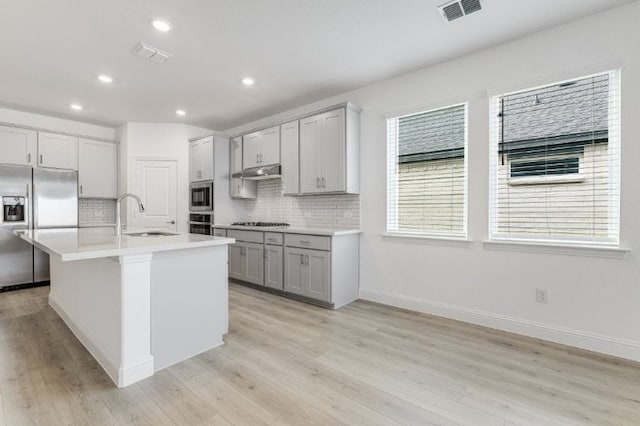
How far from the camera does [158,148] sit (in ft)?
18.2

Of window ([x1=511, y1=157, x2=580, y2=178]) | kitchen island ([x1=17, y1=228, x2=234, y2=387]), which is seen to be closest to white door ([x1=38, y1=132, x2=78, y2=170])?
kitchen island ([x1=17, y1=228, x2=234, y2=387])

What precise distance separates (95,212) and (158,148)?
1.57 m

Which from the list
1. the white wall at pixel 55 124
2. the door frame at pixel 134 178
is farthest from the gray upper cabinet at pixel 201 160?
the white wall at pixel 55 124

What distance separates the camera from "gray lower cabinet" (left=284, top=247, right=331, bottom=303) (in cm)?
367

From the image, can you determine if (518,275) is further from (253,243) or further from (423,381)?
(253,243)

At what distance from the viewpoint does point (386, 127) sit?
3832 millimetres

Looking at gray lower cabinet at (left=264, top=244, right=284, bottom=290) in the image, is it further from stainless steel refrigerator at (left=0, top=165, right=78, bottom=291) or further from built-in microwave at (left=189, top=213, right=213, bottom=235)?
stainless steel refrigerator at (left=0, top=165, right=78, bottom=291)

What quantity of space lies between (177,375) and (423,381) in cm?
167

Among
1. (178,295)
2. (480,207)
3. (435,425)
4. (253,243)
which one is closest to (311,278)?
(253,243)

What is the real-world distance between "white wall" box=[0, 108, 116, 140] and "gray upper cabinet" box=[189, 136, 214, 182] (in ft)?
5.07

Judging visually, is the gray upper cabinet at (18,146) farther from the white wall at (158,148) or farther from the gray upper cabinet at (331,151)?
the gray upper cabinet at (331,151)

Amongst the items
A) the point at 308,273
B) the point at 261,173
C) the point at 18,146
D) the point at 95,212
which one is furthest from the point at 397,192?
the point at 18,146

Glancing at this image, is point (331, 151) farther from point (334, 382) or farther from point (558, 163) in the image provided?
point (334, 382)

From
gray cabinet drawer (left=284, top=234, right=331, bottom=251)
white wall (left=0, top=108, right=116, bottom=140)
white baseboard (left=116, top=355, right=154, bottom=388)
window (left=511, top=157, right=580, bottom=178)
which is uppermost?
white wall (left=0, top=108, right=116, bottom=140)
